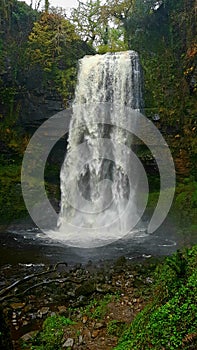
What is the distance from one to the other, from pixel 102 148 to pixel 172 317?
9777 mm

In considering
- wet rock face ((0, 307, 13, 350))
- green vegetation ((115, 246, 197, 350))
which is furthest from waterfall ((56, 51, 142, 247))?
wet rock face ((0, 307, 13, 350))

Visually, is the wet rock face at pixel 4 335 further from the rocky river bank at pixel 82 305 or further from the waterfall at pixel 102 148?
the waterfall at pixel 102 148

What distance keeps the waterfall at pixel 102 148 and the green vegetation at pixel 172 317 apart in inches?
322

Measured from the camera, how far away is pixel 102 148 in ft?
42.0

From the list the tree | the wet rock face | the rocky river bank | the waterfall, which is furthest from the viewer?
the tree

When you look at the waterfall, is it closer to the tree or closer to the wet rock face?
the tree

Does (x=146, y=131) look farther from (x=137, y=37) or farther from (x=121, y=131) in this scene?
(x=137, y=37)

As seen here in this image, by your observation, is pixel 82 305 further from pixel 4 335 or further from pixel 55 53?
pixel 55 53

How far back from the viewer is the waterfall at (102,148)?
40.7 feet

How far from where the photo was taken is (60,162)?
14070mm

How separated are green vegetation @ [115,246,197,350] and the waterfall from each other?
322 inches

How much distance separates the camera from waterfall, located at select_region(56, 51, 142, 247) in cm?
1241

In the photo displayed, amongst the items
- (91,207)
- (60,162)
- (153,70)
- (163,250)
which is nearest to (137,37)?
(153,70)

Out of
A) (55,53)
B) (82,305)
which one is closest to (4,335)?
(82,305)
